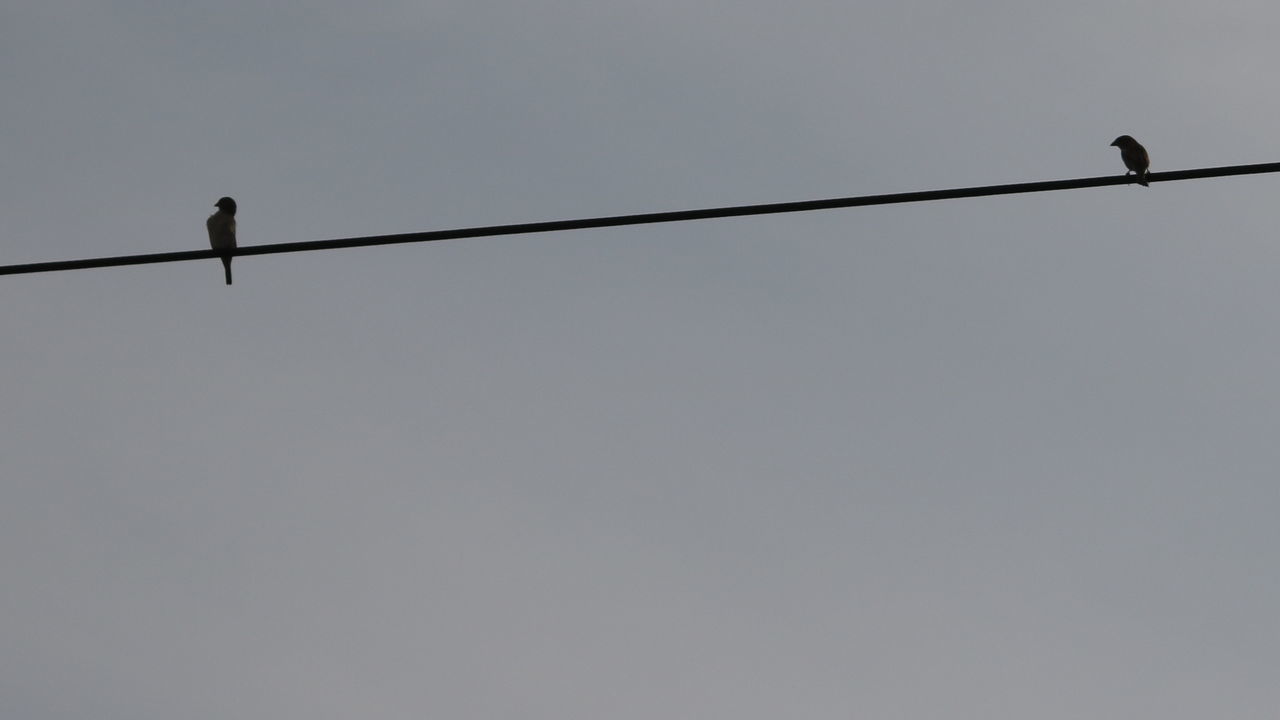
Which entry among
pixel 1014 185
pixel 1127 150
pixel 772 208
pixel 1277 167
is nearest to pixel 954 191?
pixel 1014 185

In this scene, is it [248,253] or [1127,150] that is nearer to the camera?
[248,253]

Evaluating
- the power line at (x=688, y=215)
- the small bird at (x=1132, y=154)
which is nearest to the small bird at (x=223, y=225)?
the power line at (x=688, y=215)

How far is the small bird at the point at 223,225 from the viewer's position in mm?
14109

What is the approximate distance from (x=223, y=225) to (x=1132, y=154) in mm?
7942

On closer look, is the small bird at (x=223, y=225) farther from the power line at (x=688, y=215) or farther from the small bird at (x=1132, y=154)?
the small bird at (x=1132, y=154)

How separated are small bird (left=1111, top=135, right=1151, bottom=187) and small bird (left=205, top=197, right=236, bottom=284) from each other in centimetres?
779

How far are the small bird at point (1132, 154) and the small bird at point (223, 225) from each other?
25.6ft

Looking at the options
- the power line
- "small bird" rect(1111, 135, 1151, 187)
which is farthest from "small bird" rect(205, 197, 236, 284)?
"small bird" rect(1111, 135, 1151, 187)

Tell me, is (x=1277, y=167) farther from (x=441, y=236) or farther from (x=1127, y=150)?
(x=1127, y=150)

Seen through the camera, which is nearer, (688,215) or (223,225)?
(688,215)

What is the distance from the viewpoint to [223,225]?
1410 cm

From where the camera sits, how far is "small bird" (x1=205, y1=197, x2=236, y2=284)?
14.1 m

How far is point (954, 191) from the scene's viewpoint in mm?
8523

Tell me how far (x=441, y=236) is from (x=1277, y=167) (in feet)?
14.1
